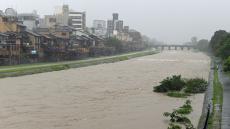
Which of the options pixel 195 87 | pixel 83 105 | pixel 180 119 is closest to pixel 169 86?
pixel 195 87

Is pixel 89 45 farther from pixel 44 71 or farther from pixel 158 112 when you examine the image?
pixel 158 112

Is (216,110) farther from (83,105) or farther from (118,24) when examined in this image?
(118,24)

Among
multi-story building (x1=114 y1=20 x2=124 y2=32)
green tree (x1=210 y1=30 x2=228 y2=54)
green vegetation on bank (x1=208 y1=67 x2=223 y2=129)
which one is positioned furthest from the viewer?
multi-story building (x1=114 y1=20 x2=124 y2=32)

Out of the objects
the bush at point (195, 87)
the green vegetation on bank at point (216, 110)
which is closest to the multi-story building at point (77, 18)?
the bush at point (195, 87)

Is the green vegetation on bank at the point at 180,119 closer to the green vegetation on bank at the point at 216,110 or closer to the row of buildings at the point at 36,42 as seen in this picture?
the green vegetation on bank at the point at 216,110

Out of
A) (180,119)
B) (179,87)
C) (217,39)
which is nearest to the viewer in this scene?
(180,119)

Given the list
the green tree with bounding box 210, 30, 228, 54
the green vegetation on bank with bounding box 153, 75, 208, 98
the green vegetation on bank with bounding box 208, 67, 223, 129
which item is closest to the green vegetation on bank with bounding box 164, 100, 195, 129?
the green vegetation on bank with bounding box 208, 67, 223, 129

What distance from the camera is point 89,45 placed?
75750 mm

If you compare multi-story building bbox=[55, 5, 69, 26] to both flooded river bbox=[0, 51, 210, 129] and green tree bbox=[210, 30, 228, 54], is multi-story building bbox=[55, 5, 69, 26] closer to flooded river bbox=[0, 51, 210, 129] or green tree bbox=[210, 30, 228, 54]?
green tree bbox=[210, 30, 228, 54]

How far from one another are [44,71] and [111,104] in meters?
20.7

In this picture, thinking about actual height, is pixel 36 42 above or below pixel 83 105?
above

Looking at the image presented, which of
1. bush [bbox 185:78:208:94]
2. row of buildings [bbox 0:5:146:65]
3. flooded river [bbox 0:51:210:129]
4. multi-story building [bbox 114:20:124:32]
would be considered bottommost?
flooded river [bbox 0:51:210:129]

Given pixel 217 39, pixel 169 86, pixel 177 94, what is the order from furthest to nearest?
1. pixel 217 39
2. pixel 169 86
3. pixel 177 94

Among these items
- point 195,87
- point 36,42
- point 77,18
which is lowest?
point 195,87
